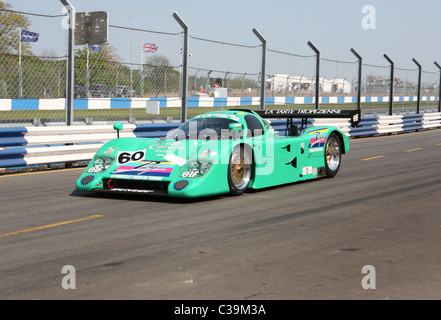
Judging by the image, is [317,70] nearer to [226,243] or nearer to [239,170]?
[239,170]

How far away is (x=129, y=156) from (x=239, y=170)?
1.55 meters

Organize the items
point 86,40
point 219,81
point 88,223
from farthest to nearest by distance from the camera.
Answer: point 219,81 < point 86,40 < point 88,223

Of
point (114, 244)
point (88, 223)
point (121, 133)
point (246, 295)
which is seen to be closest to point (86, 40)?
point (121, 133)

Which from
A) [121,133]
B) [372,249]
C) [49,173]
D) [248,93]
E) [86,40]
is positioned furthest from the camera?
[248,93]

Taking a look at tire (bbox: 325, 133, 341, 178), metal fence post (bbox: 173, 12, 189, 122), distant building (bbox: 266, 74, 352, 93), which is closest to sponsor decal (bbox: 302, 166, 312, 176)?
tire (bbox: 325, 133, 341, 178)

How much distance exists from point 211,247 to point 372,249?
1468 mm

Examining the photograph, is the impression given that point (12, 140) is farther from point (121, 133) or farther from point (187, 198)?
point (187, 198)

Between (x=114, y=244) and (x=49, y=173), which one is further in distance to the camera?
(x=49, y=173)


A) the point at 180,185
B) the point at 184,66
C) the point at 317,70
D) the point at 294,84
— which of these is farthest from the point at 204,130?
the point at 294,84

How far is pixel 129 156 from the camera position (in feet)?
29.1

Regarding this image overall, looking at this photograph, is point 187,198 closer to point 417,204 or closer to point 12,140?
point 417,204

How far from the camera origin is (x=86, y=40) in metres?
12.9

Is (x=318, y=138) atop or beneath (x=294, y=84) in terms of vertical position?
beneath
